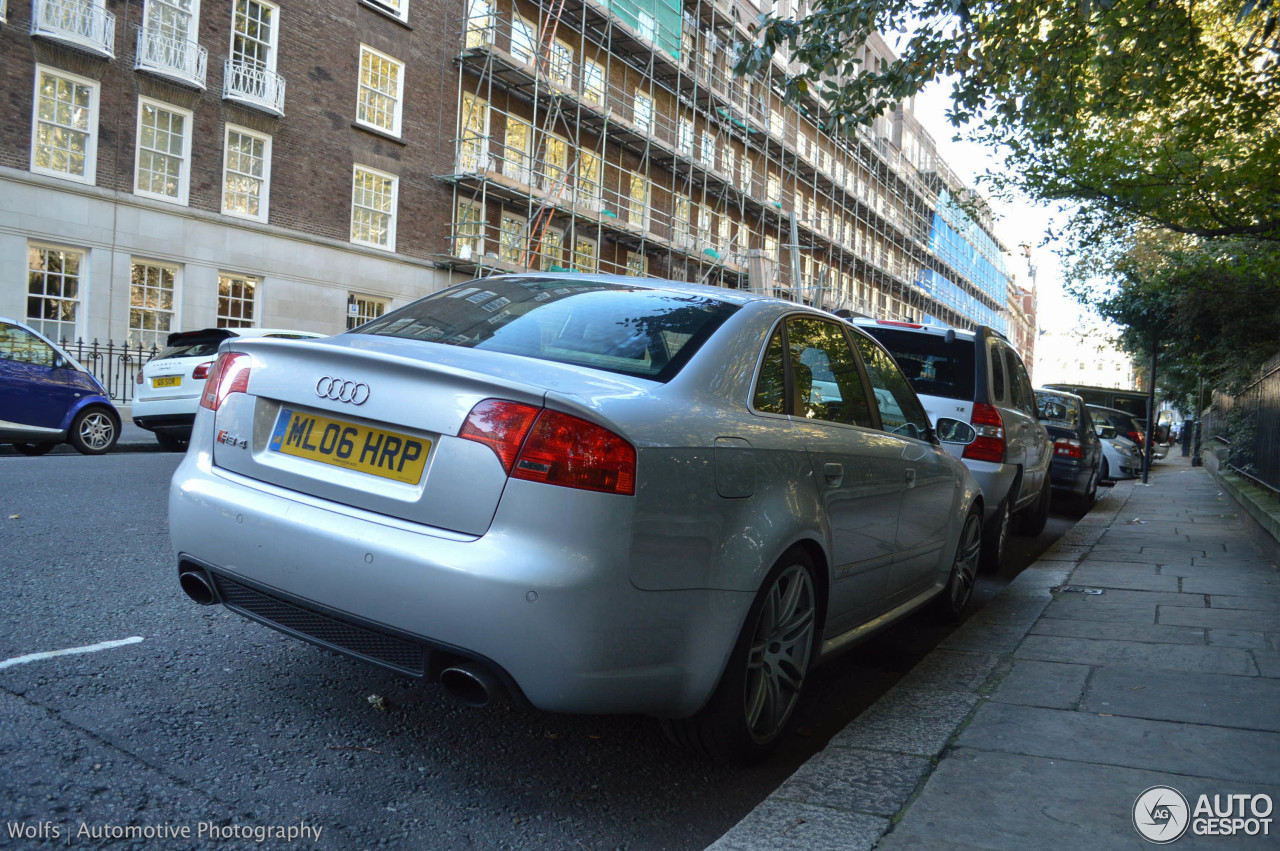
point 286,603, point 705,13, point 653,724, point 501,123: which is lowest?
point 653,724

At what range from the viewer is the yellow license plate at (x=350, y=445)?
8.67 ft

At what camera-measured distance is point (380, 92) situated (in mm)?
22391

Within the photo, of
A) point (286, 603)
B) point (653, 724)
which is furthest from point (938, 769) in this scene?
point (286, 603)

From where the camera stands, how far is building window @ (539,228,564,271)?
86.4ft

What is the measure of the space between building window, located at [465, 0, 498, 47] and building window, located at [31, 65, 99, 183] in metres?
9.59

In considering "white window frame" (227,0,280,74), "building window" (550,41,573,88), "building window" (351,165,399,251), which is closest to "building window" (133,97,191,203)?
"white window frame" (227,0,280,74)

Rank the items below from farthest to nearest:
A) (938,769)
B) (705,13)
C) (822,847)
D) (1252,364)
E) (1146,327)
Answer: (705,13) < (1146,327) < (1252,364) < (938,769) < (822,847)

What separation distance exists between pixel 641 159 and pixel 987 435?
977 inches

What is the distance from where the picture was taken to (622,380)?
2.83m

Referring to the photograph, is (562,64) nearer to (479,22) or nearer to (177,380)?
(479,22)

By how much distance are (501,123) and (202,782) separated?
24470 millimetres

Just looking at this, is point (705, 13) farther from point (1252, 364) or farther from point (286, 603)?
point (286, 603)

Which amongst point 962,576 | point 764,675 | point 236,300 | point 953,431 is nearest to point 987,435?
point 953,431

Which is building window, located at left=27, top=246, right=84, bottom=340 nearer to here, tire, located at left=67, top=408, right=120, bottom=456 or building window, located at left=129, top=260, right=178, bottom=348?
building window, located at left=129, top=260, right=178, bottom=348
